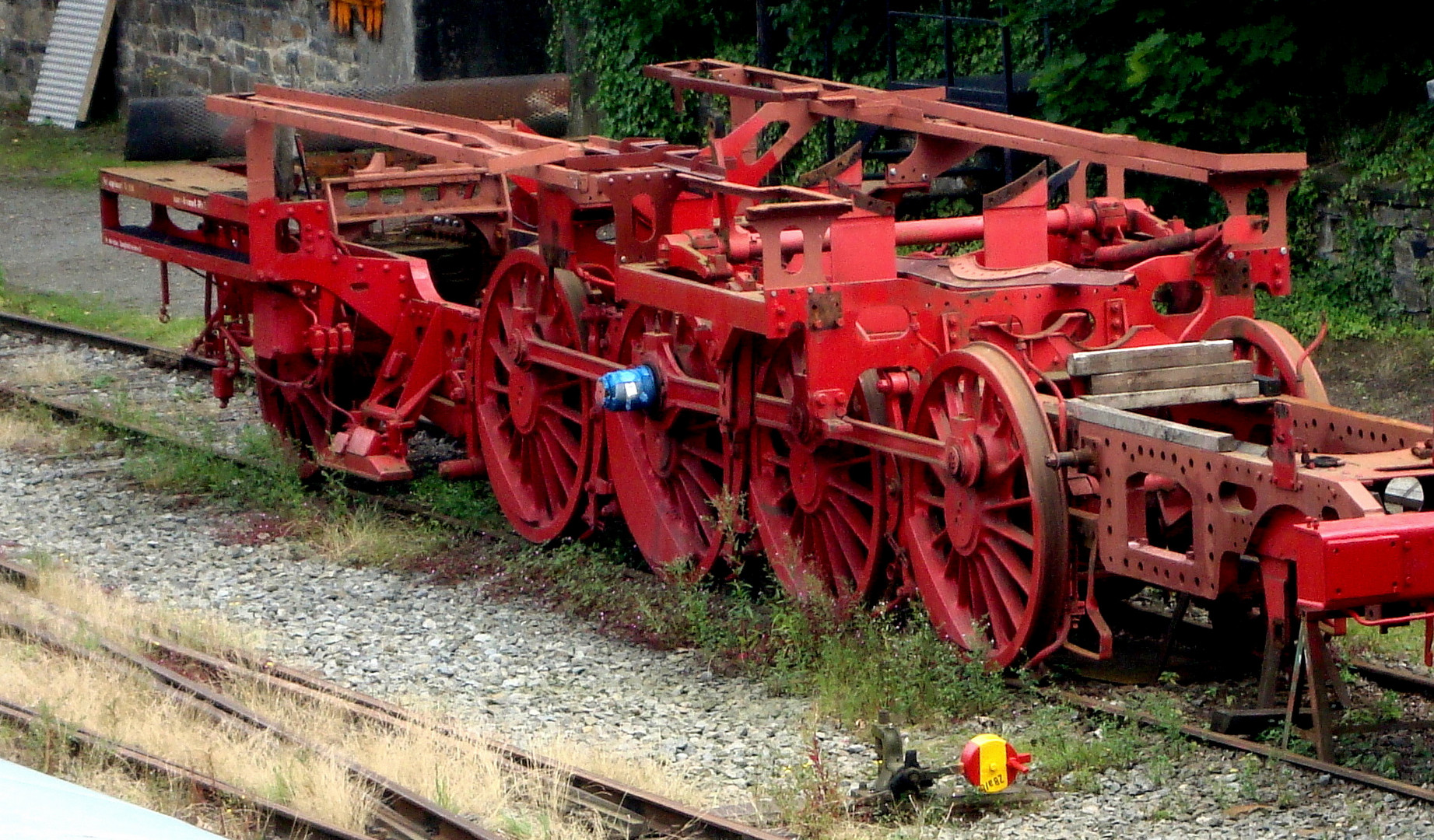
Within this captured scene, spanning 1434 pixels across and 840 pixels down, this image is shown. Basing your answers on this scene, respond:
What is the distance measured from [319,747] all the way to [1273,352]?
375cm

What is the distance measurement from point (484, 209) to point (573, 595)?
10.1 ft

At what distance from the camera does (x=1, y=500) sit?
10695mm

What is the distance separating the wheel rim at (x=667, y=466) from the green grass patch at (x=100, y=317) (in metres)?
6.71

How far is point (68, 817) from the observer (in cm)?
398

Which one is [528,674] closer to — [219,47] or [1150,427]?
[1150,427]

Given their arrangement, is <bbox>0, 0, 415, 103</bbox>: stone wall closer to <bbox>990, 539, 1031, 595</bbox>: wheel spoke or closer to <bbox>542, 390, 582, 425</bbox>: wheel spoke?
<bbox>542, 390, 582, 425</bbox>: wheel spoke

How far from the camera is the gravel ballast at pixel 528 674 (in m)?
5.96

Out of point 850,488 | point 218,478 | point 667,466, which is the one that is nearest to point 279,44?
point 218,478

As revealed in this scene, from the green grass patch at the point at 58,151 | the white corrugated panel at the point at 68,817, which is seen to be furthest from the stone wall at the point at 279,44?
the white corrugated panel at the point at 68,817

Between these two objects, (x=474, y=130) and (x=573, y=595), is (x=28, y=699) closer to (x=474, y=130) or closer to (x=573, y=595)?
(x=573, y=595)

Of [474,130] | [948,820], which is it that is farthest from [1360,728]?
[474,130]

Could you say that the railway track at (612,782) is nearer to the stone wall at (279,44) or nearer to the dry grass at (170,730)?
the dry grass at (170,730)

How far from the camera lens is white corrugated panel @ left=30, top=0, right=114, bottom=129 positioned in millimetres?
26078

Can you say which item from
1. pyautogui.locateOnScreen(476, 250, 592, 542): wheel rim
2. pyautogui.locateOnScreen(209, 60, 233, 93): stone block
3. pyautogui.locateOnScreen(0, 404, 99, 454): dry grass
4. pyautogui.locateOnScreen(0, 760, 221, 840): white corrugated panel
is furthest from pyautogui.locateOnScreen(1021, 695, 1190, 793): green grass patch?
pyautogui.locateOnScreen(209, 60, 233, 93): stone block
